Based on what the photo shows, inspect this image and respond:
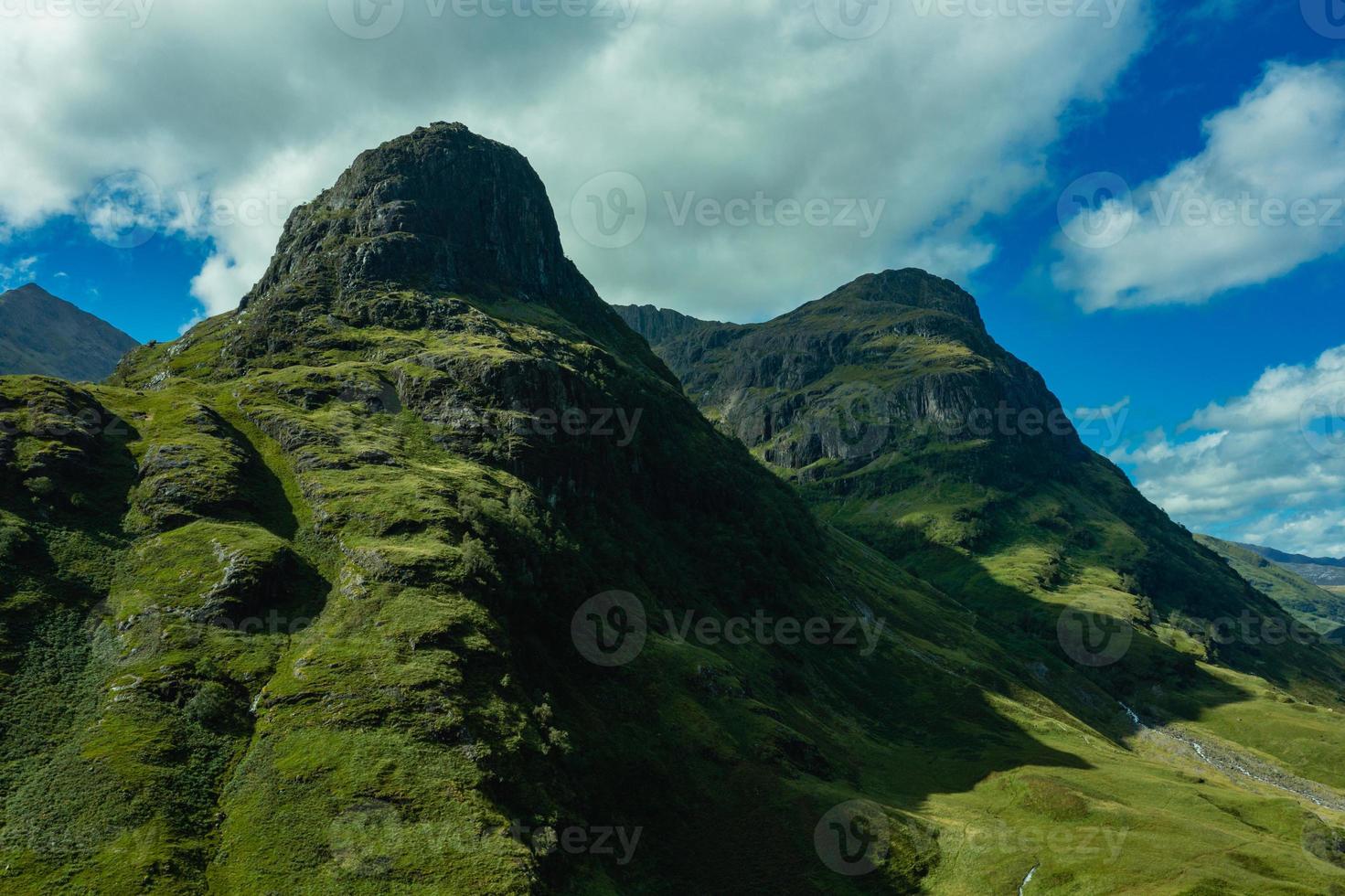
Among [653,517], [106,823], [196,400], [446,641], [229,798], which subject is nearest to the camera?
[106,823]

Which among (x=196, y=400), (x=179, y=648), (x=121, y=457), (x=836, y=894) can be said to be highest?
(x=196, y=400)

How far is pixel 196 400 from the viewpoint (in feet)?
495

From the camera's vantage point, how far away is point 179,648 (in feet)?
290

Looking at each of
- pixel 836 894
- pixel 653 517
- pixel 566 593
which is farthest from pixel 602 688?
pixel 653 517

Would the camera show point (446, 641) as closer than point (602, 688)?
Yes

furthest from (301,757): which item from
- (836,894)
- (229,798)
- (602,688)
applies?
(836,894)

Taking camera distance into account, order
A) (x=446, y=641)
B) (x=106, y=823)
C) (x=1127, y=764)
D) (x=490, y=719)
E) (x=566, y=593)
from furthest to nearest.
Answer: (x=1127, y=764) < (x=566, y=593) < (x=446, y=641) < (x=490, y=719) < (x=106, y=823)

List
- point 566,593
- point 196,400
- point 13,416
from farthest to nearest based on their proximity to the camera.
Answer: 1. point 196,400
2. point 566,593
3. point 13,416

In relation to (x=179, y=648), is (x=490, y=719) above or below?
below

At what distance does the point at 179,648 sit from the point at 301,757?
24.2 m

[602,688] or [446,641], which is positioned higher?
[446,641]

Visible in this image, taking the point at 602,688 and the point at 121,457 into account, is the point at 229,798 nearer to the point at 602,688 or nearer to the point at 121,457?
the point at 602,688

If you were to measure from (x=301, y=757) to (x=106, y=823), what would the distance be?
16.7m

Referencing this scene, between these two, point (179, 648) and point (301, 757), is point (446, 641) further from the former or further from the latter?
point (179, 648)
